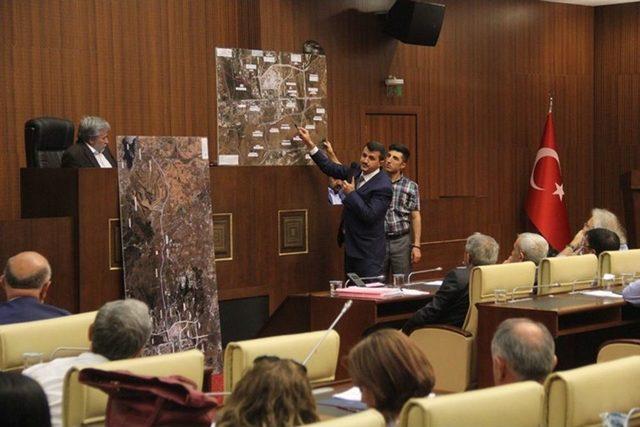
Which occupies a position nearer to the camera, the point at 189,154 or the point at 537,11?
the point at 189,154

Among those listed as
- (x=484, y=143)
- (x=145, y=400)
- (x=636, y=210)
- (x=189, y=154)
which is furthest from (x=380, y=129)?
(x=145, y=400)

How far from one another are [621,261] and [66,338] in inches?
161

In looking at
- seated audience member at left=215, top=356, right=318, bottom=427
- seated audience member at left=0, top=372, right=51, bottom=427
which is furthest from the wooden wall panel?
seated audience member at left=0, top=372, right=51, bottom=427

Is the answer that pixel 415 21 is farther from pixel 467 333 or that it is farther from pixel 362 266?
pixel 467 333

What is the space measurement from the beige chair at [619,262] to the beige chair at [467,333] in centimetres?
90

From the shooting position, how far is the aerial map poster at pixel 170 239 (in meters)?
6.68

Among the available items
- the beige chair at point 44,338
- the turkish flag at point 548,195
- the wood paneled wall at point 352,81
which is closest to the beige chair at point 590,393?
the beige chair at point 44,338

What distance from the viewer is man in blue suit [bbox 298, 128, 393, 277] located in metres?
7.77

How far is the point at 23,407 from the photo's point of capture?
2441mm

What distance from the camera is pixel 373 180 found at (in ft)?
25.7

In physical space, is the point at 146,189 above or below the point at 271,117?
below

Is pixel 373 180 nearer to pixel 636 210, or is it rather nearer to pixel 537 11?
pixel 636 210

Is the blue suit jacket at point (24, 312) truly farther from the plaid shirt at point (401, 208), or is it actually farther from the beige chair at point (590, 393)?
the plaid shirt at point (401, 208)

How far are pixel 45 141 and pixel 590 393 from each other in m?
4.92
